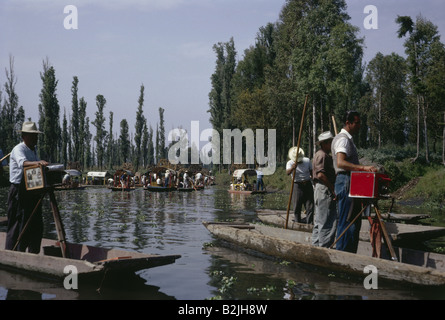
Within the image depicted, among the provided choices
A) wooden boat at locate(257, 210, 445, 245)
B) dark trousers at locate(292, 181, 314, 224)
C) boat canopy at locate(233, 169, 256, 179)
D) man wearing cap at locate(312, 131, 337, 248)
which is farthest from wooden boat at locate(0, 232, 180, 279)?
boat canopy at locate(233, 169, 256, 179)

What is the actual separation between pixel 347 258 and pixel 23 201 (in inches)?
216

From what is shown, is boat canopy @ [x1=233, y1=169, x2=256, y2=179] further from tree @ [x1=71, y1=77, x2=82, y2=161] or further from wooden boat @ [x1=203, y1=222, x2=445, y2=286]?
tree @ [x1=71, y1=77, x2=82, y2=161]

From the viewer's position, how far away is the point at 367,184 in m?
6.98

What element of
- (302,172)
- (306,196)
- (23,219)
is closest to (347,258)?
(306,196)

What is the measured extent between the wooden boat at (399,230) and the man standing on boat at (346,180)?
2.09 m

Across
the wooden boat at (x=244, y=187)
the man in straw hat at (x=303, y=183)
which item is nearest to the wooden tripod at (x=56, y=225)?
the man in straw hat at (x=303, y=183)

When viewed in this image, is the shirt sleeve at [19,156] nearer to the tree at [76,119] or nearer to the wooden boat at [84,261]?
the wooden boat at [84,261]

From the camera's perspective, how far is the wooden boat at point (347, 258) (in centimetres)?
645

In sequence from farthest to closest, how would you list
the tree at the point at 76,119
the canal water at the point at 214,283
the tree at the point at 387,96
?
1. the tree at the point at 76,119
2. the tree at the point at 387,96
3. the canal water at the point at 214,283

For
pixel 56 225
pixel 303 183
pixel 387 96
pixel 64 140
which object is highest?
pixel 387 96

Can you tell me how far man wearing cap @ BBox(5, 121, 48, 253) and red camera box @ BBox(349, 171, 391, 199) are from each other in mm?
5232

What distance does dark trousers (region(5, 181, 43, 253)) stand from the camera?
26.3 ft

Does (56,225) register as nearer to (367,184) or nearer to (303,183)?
(367,184)
